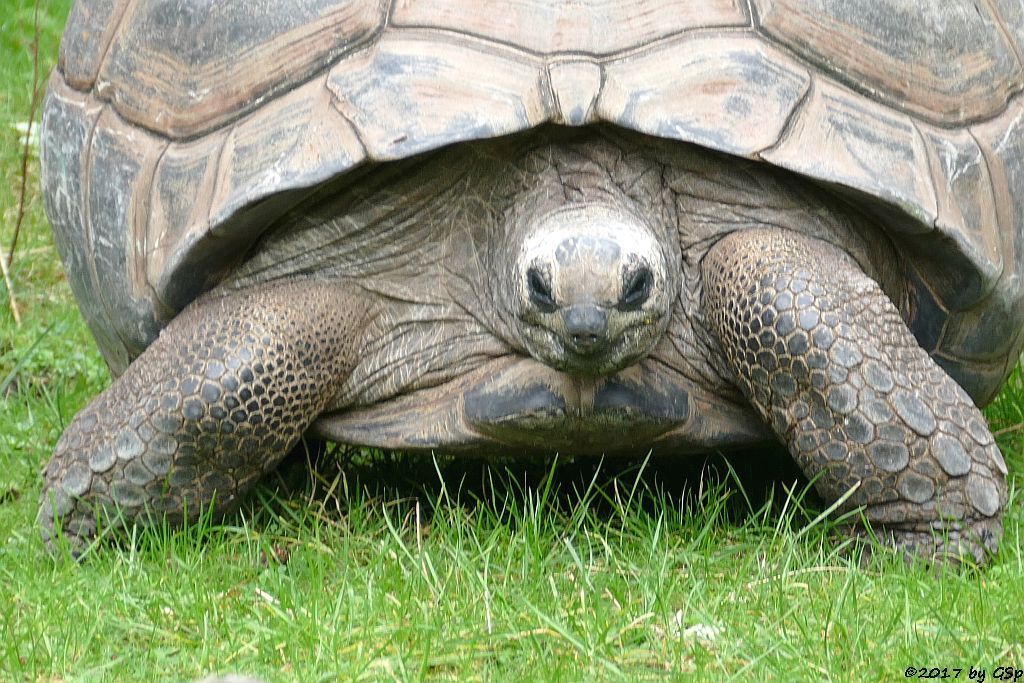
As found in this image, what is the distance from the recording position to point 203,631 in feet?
11.6

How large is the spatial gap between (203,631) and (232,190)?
116 cm

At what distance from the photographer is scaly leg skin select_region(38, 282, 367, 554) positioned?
4098 mm

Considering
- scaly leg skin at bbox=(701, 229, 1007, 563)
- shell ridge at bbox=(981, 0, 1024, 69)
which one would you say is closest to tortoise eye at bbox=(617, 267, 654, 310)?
scaly leg skin at bbox=(701, 229, 1007, 563)

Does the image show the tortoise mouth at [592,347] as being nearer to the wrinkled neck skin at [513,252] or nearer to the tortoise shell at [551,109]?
the wrinkled neck skin at [513,252]

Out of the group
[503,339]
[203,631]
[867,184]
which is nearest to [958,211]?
[867,184]

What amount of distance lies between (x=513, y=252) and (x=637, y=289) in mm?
395

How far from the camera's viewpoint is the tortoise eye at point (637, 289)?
12.5ft

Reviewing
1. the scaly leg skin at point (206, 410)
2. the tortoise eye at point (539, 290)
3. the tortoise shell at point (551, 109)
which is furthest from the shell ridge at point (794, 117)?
the scaly leg skin at point (206, 410)

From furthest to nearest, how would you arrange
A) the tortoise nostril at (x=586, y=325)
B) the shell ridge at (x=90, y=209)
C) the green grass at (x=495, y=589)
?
1. the shell ridge at (x=90, y=209)
2. the tortoise nostril at (x=586, y=325)
3. the green grass at (x=495, y=589)

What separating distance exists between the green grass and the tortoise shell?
0.70 metres

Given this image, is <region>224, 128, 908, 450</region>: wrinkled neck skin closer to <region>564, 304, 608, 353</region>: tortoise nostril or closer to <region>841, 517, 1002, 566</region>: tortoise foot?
<region>564, 304, 608, 353</region>: tortoise nostril

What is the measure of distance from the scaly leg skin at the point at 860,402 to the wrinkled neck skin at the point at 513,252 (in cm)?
18

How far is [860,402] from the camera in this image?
3941 mm

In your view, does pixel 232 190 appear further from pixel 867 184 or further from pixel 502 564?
pixel 867 184
